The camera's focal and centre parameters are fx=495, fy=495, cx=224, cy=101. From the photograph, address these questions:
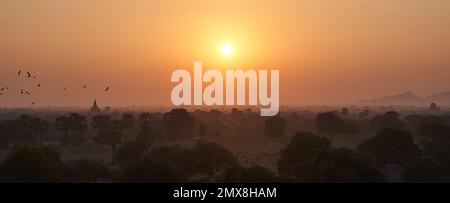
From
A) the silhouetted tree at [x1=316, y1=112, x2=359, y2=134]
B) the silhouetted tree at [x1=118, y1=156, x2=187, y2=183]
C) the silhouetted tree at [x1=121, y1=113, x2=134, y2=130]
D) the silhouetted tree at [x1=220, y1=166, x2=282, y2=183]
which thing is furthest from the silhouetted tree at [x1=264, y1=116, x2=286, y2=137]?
the silhouetted tree at [x1=220, y1=166, x2=282, y2=183]

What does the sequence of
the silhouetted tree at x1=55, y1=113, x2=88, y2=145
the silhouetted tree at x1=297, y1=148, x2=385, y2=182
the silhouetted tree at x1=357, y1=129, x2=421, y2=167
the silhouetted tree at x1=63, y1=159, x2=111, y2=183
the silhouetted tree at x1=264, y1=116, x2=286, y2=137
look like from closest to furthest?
the silhouetted tree at x1=297, y1=148, x2=385, y2=182 < the silhouetted tree at x1=63, y1=159, x2=111, y2=183 < the silhouetted tree at x1=357, y1=129, x2=421, y2=167 < the silhouetted tree at x1=55, y1=113, x2=88, y2=145 < the silhouetted tree at x1=264, y1=116, x2=286, y2=137

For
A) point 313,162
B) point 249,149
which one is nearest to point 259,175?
point 313,162

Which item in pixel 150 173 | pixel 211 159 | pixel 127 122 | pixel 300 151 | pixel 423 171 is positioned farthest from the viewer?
pixel 127 122

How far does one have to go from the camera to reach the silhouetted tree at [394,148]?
160ft

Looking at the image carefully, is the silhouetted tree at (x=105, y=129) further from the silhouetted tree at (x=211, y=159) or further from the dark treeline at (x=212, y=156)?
the silhouetted tree at (x=211, y=159)

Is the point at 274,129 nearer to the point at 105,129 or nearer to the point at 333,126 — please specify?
the point at 333,126

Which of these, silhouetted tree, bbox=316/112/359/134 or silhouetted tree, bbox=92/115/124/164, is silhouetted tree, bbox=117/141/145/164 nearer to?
silhouetted tree, bbox=92/115/124/164

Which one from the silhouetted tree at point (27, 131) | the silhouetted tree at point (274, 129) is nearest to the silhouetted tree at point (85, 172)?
the silhouetted tree at point (27, 131)

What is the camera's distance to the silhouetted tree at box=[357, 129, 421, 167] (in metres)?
48.9

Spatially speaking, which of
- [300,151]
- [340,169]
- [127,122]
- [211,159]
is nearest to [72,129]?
[127,122]

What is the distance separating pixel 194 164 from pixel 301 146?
9997mm

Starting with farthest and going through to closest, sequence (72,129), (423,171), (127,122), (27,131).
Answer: (127,122) < (72,129) < (27,131) < (423,171)

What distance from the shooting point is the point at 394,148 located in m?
49.5
